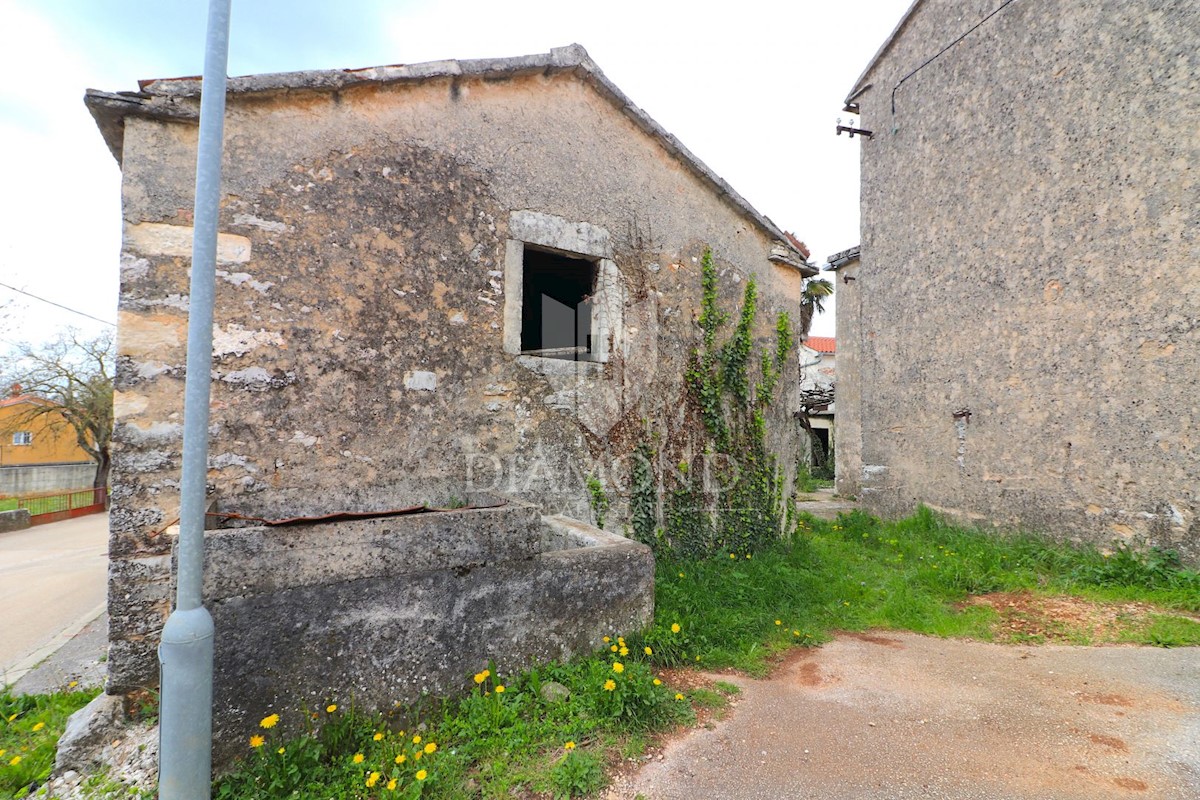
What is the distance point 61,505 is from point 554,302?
1800 centimetres

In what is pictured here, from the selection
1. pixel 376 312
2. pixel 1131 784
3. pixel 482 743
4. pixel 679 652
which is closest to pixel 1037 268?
pixel 1131 784

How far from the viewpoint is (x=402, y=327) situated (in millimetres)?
3838

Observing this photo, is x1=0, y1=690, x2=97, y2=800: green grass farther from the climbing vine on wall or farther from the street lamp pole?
the climbing vine on wall

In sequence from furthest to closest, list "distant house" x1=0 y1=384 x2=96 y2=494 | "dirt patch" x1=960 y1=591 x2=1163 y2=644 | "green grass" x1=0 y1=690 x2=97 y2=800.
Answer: "distant house" x1=0 y1=384 x2=96 y2=494 < "dirt patch" x1=960 y1=591 x2=1163 y2=644 < "green grass" x1=0 y1=690 x2=97 y2=800

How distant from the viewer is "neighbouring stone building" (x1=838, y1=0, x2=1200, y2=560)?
4.93 m

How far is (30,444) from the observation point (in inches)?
1096

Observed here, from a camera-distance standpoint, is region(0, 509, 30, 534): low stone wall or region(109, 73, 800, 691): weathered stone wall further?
region(0, 509, 30, 534): low stone wall

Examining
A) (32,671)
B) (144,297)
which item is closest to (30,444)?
(32,671)

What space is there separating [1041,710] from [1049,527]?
13.0ft

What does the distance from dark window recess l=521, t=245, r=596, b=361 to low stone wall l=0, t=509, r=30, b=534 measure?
1373 cm

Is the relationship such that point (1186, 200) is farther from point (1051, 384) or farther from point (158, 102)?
point (158, 102)

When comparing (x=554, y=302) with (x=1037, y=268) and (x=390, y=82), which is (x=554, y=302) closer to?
(x=390, y=82)

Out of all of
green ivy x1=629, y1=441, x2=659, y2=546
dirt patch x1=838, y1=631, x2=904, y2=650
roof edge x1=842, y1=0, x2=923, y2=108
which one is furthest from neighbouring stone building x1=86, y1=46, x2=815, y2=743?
roof edge x1=842, y1=0, x2=923, y2=108

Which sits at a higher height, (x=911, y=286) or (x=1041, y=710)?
(x=911, y=286)
